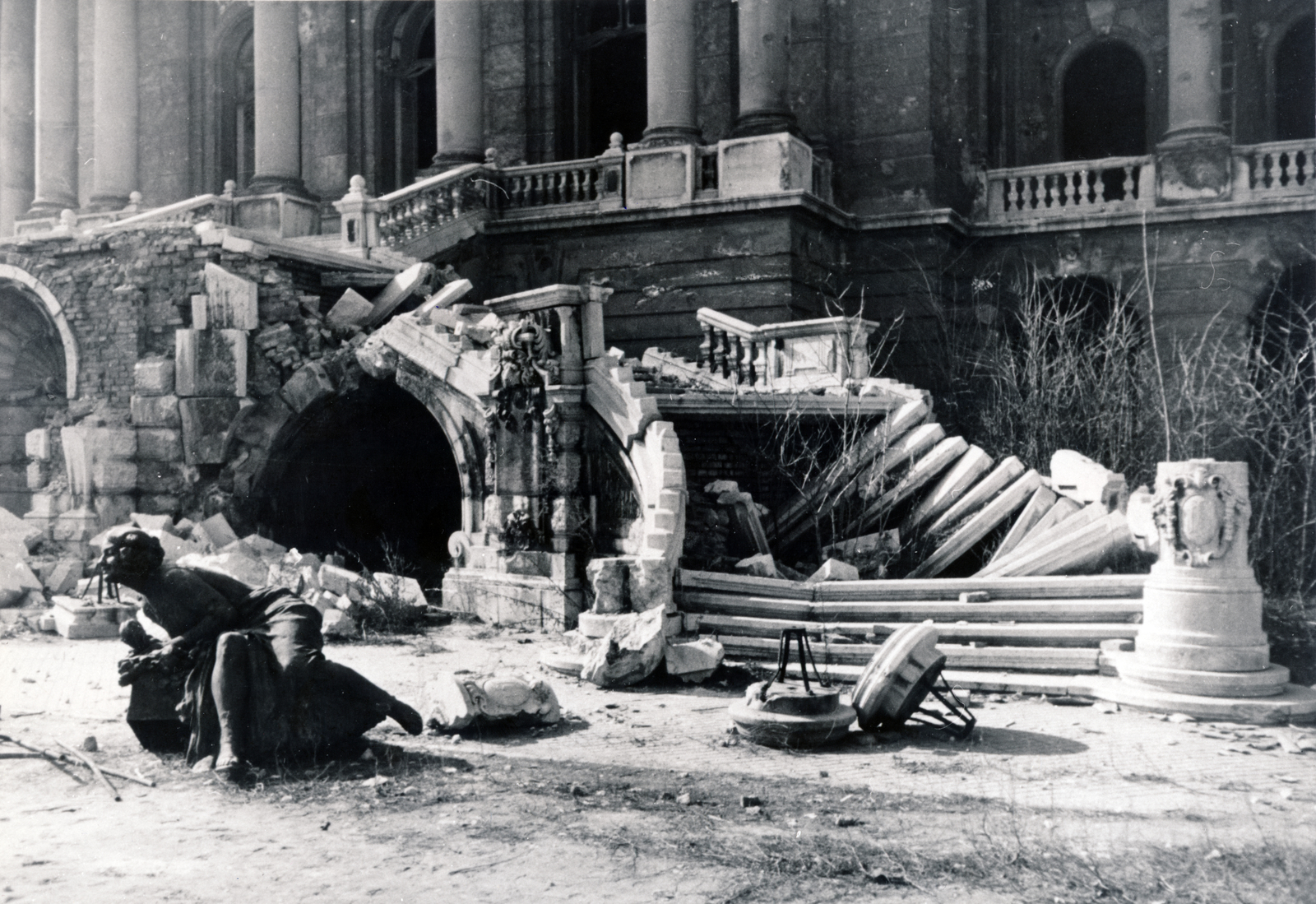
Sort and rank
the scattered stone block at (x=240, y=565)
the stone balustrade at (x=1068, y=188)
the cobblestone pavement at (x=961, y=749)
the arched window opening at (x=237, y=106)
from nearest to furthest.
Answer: the cobblestone pavement at (x=961, y=749) < the scattered stone block at (x=240, y=565) < the stone balustrade at (x=1068, y=188) < the arched window opening at (x=237, y=106)

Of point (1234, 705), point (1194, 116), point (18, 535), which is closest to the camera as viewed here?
point (1234, 705)

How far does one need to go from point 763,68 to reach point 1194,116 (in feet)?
22.0

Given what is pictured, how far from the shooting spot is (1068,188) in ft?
65.0

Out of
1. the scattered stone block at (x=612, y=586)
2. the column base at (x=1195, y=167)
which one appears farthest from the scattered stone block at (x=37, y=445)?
the column base at (x=1195, y=167)

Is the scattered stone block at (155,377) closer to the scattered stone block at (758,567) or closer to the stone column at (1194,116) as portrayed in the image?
the scattered stone block at (758,567)

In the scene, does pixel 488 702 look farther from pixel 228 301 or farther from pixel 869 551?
pixel 228 301

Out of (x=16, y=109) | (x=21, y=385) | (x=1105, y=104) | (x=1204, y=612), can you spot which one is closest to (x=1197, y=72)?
(x=1105, y=104)

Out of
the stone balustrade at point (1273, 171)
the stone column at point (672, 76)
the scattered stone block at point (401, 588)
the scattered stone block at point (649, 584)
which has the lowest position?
the scattered stone block at point (401, 588)

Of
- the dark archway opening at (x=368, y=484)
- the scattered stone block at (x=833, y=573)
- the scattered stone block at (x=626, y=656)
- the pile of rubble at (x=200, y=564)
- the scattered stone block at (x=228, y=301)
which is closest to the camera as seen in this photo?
the scattered stone block at (x=626, y=656)

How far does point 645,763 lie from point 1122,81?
19067 mm

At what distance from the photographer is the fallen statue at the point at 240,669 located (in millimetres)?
6633

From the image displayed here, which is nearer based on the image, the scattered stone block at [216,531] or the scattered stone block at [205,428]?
the scattered stone block at [216,531]

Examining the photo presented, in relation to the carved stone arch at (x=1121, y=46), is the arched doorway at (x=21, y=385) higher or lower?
lower

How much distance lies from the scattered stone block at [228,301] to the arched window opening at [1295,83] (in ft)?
53.6
